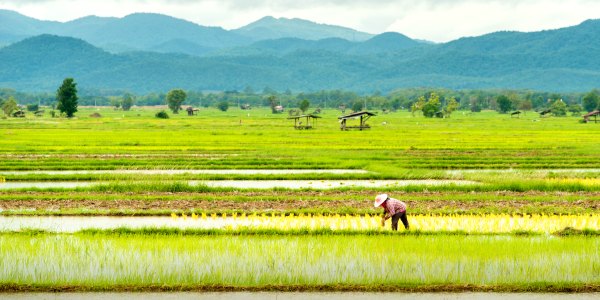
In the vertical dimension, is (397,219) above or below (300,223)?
above

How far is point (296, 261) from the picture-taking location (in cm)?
1322

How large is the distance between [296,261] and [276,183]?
43.1ft

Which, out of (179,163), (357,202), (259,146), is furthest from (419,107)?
(357,202)

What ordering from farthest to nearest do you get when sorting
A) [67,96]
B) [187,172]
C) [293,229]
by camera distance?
[67,96]
[187,172]
[293,229]

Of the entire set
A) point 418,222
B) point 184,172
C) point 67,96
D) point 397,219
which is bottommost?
point 184,172

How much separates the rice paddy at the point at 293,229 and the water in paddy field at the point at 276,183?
7 centimetres

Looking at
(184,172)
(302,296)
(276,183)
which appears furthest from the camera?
(184,172)

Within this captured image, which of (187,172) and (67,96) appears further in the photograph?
(67,96)

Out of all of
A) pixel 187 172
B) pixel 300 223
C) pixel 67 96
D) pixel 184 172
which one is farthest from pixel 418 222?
pixel 67 96

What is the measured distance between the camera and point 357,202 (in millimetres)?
20781

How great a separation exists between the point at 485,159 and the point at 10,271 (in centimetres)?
2827

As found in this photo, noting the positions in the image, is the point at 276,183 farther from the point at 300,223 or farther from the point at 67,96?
the point at 67,96

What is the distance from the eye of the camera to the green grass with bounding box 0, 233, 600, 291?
470 inches

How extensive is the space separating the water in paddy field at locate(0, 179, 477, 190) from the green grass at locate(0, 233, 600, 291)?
31.9 ft
